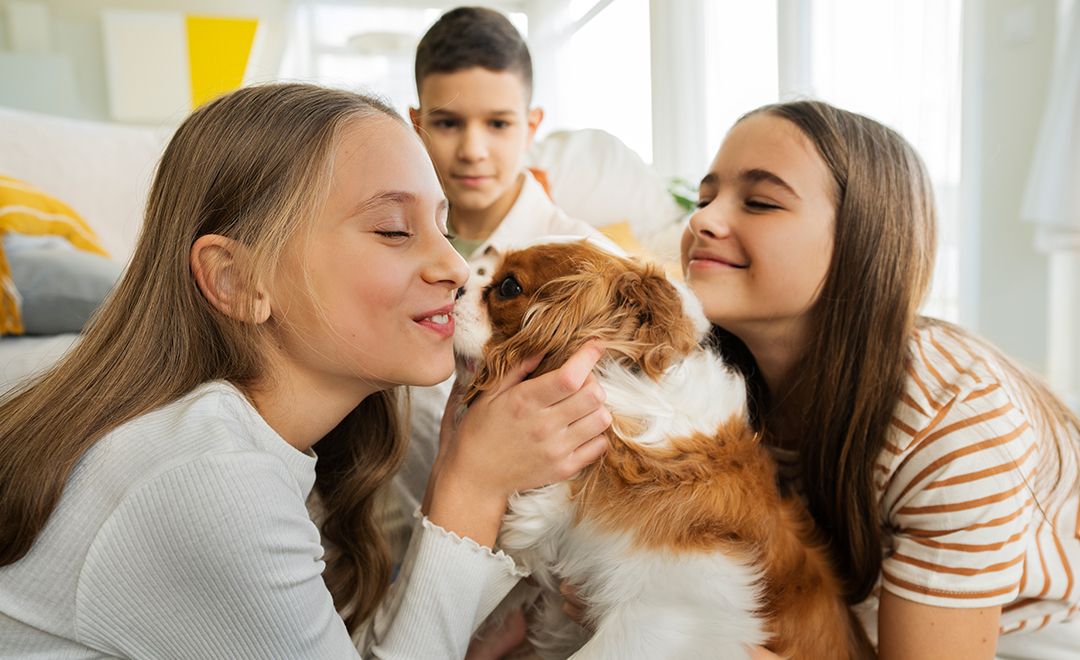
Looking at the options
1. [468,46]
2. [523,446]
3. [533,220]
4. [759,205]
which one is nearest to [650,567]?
[523,446]

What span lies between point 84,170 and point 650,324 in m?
3.01

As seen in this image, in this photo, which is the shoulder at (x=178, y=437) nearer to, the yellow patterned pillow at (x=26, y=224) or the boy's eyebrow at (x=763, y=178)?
the boy's eyebrow at (x=763, y=178)

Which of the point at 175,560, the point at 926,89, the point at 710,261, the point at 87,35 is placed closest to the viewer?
the point at 175,560

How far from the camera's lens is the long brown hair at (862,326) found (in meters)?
1.41

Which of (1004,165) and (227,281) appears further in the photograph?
(1004,165)

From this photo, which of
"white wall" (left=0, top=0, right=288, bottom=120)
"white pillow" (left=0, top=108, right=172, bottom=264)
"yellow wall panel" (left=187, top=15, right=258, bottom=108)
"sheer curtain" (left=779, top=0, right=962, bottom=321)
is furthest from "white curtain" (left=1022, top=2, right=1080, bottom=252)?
"yellow wall panel" (left=187, top=15, right=258, bottom=108)

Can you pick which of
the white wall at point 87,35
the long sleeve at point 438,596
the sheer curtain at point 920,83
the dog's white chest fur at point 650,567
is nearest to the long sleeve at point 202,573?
the long sleeve at point 438,596

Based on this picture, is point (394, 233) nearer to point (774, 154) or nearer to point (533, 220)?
point (774, 154)

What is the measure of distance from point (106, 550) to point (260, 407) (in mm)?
320

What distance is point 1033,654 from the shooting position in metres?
1.54

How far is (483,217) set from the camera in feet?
8.15

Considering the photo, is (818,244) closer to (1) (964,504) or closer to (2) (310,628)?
(1) (964,504)

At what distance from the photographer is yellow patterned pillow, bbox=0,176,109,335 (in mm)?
2381

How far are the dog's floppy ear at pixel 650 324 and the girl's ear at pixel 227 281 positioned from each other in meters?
0.54
